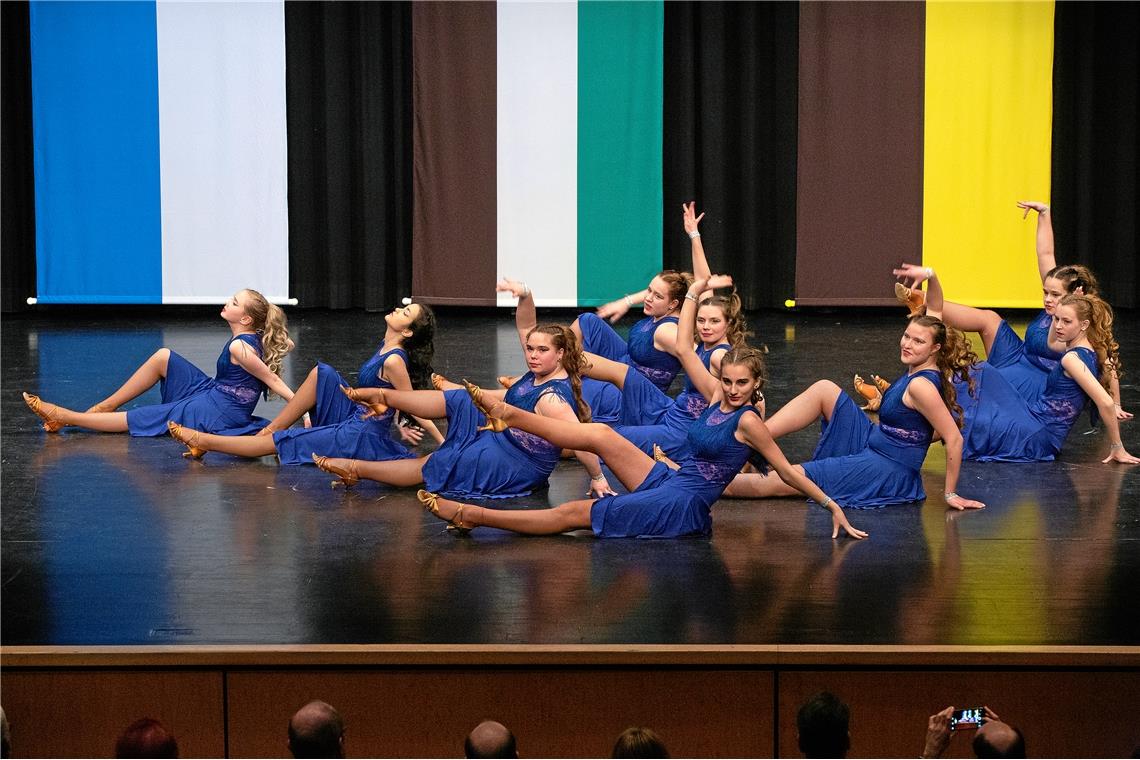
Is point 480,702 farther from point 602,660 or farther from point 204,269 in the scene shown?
point 204,269

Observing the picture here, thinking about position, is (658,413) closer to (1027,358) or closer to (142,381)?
(1027,358)

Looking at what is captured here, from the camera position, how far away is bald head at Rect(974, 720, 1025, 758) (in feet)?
8.14

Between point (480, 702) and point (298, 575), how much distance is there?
97cm

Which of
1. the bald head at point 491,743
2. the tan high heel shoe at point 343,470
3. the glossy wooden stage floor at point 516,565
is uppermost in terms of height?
the tan high heel shoe at point 343,470

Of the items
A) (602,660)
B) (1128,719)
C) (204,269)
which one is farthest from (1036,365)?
(204,269)

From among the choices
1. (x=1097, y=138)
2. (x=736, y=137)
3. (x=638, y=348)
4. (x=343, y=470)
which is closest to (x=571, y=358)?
(x=343, y=470)

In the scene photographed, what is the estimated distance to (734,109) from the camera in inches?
383

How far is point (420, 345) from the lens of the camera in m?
5.36

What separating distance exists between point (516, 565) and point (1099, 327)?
2723 mm

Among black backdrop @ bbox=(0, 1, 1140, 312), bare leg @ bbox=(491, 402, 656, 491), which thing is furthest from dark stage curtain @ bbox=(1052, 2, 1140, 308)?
bare leg @ bbox=(491, 402, 656, 491)

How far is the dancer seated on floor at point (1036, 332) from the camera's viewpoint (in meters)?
5.76

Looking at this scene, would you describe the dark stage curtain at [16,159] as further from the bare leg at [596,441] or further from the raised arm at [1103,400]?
the raised arm at [1103,400]

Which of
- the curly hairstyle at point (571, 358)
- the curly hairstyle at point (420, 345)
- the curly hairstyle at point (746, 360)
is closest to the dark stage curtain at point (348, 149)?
the curly hairstyle at point (420, 345)

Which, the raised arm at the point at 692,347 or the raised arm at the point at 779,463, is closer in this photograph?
the raised arm at the point at 779,463
